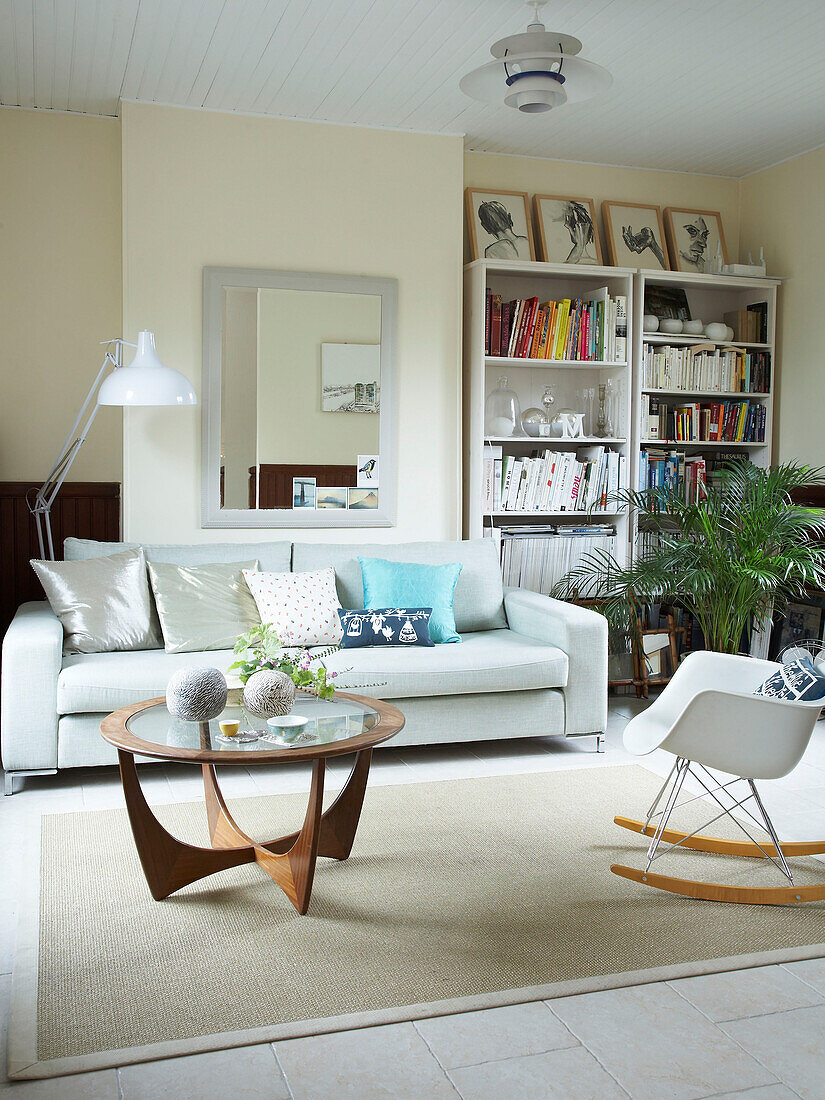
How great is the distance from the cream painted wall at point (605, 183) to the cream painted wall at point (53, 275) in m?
1.90

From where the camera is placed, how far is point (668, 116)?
4.93 metres

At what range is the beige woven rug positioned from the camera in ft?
7.32

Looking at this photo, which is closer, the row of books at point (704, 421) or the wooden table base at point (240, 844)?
the wooden table base at point (240, 844)

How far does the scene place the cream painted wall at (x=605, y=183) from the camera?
18.1 ft

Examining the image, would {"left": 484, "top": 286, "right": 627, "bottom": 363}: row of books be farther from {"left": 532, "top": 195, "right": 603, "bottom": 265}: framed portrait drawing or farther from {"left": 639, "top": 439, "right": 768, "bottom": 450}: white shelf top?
{"left": 639, "top": 439, "right": 768, "bottom": 450}: white shelf top

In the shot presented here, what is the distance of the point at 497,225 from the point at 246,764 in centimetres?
356

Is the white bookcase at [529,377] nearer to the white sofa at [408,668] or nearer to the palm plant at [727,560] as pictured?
the palm plant at [727,560]

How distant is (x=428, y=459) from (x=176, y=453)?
126cm

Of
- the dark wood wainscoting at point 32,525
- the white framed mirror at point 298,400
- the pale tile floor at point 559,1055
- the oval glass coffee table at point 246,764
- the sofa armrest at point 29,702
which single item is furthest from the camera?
the dark wood wainscoting at point 32,525

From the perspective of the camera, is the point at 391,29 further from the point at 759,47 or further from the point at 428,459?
the point at 428,459

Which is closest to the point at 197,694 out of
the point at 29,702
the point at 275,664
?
the point at 275,664

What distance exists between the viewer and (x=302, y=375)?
16.2 ft

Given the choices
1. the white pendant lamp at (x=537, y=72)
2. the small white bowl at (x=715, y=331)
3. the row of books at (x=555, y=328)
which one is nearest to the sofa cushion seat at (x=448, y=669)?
the row of books at (x=555, y=328)

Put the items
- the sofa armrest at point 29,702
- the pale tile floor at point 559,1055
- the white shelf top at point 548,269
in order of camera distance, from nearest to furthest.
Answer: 1. the pale tile floor at point 559,1055
2. the sofa armrest at point 29,702
3. the white shelf top at point 548,269
